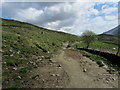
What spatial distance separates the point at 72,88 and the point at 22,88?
16.1 ft

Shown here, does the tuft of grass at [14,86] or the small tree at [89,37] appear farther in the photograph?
the small tree at [89,37]

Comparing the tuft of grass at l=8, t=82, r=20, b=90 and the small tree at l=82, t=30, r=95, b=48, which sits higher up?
the small tree at l=82, t=30, r=95, b=48

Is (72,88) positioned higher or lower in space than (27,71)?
lower

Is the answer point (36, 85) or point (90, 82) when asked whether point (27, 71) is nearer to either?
point (36, 85)

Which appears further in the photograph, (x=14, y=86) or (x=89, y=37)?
(x=89, y=37)

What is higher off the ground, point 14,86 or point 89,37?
point 89,37

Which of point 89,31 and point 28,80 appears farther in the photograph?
point 89,31

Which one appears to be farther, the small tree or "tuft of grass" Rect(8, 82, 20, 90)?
the small tree

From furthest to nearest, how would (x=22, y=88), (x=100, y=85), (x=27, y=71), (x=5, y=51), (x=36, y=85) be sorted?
(x=5, y=51)
(x=27, y=71)
(x=100, y=85)
(x=36, y=85)
(x=22, y=88)

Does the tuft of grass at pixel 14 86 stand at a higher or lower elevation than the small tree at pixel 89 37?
lower

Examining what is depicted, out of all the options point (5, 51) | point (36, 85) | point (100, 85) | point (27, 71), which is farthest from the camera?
point (5, 51)

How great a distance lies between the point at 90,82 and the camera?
34.3 ft

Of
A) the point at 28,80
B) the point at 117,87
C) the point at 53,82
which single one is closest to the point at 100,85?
the point at 117,87

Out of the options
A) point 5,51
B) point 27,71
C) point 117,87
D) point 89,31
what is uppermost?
point 89,31
